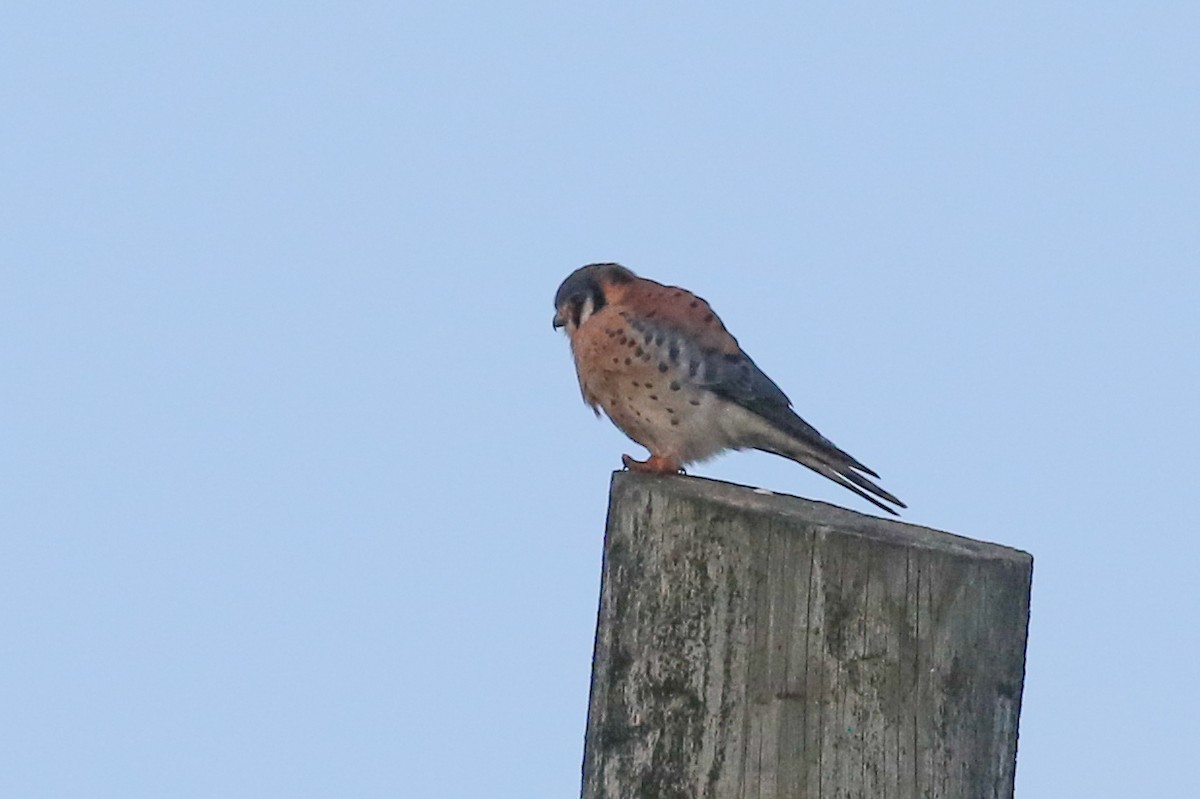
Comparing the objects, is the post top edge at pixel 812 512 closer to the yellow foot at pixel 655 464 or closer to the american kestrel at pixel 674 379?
the yellow foot at pixel 655 464

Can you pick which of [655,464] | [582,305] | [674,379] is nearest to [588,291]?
[582,305]

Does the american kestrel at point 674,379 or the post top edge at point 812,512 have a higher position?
the american kestrel at point 674,379

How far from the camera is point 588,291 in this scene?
18.0 ft

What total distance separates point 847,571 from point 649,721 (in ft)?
1.30

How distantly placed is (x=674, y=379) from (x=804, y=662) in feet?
8.98

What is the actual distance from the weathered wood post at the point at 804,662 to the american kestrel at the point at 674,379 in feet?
8.16

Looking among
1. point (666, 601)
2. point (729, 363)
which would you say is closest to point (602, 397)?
point (729, 363)

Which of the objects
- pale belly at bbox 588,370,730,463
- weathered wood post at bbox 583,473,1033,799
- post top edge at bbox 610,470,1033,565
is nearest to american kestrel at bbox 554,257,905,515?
pale belly at bbox 588,370,730,463

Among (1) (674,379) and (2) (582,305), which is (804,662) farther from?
(2) (582,305)

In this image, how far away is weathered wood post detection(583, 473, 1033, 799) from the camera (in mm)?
2594

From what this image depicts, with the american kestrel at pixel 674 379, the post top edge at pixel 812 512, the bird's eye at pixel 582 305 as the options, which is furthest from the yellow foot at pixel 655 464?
the post top edge at pixel 812 512

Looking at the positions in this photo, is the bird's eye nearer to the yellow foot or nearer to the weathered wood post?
the yellow foot

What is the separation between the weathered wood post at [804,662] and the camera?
259 centimetres

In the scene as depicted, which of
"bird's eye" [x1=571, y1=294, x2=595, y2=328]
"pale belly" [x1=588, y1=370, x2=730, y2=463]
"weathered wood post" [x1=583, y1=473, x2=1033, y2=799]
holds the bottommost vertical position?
"weathered wood post" [x1=583, y1=473, x2=1033, y2=799]
